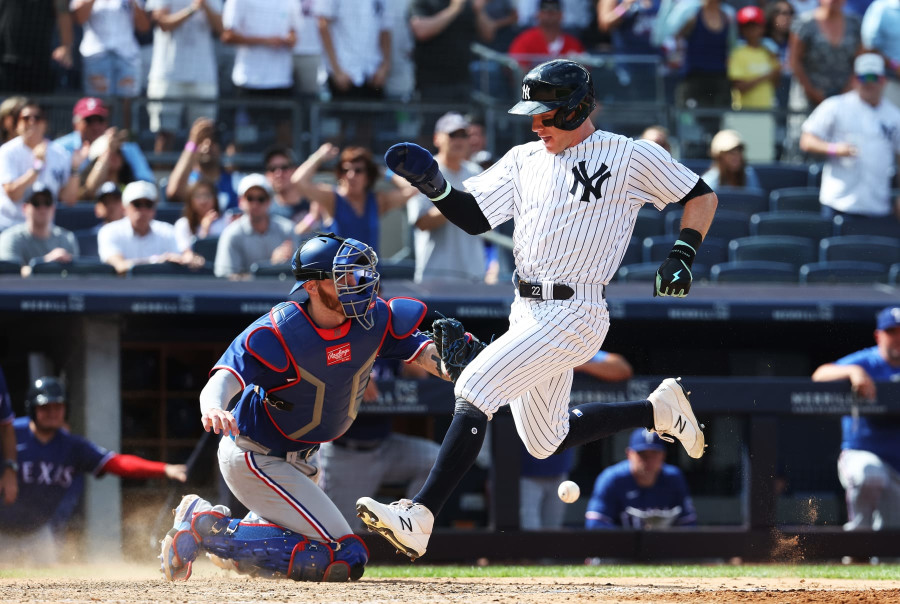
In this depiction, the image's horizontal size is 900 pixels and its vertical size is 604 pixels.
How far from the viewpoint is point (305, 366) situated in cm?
484

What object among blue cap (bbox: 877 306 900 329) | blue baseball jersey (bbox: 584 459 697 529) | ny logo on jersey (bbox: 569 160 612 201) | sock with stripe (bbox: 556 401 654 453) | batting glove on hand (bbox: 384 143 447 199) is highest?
batting glove on hand (bbox: 384 143 447 199)

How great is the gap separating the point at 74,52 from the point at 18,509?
3.55 metres

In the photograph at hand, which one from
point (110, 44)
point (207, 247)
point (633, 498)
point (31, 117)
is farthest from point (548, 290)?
point (110, 44)

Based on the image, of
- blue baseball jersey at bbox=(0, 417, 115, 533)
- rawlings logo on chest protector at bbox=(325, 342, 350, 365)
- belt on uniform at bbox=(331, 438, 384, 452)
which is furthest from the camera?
belt on uniform at bbox=(331, 438, 384, 452)

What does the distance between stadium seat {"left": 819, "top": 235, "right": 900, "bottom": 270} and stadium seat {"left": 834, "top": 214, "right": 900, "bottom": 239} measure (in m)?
0.18

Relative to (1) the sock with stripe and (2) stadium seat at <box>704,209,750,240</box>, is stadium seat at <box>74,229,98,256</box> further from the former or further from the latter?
(1) the sock with stripe

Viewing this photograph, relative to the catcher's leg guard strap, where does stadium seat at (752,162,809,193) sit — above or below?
above

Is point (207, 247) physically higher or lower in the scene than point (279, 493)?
higher

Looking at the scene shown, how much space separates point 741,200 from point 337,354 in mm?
4627

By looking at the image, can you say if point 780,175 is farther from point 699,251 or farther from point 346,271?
point 346,271

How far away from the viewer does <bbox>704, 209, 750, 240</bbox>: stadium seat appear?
8633 millimetres

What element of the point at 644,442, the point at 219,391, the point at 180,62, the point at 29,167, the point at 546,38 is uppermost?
the point at 546,38

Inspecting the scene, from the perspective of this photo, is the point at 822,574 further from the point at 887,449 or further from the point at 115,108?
the point at 115,108

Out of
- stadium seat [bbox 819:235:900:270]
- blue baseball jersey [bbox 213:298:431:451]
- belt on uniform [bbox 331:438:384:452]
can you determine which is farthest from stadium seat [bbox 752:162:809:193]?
blue baseball jersey [bbox 213:298:431:451]
